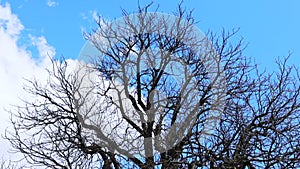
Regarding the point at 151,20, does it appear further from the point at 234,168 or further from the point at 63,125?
the point at 234,168

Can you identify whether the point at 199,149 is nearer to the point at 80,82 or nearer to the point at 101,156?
the point at 101,156

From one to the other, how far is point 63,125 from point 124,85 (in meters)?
1.41

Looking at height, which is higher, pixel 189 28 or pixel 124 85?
pixel 189 28

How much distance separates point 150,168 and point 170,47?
289 cm

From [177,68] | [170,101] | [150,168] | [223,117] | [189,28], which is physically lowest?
[150,168]

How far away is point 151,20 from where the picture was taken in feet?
31.7

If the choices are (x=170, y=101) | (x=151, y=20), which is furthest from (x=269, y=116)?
(x=151, y=20)

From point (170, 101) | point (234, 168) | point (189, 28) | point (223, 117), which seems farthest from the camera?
point (189, 28)

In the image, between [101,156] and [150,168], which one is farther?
[101,156]

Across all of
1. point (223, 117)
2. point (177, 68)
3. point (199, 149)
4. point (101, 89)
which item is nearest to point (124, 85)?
point (101, 89)

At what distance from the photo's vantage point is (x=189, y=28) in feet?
31.4

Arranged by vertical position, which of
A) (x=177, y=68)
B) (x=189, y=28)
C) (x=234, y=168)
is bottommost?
(x=234, y=168)

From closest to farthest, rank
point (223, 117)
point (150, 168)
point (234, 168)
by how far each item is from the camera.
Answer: point (234, 168)
point (150, 168)
point (223, 117)

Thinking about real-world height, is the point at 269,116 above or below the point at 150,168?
above
